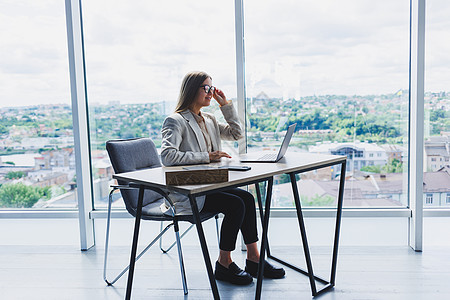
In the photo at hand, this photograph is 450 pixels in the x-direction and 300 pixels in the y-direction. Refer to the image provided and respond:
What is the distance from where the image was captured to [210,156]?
7.73 feet

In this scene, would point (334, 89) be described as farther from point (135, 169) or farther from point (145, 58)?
point (135, 169)

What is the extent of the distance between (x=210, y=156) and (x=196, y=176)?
0.60m

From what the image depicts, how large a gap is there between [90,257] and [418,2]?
2947 millimetres

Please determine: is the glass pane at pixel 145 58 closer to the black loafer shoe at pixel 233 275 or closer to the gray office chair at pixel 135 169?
the gray office chair at pixel 135 169

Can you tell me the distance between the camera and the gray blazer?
7.52 ft

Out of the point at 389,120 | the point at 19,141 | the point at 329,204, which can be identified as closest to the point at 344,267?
the point at 329,204

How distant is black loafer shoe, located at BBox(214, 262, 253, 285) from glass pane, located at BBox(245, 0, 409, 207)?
2.69 feet

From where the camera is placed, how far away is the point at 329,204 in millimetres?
3096

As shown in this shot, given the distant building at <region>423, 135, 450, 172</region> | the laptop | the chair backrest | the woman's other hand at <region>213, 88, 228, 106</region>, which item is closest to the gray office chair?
the chair backrest

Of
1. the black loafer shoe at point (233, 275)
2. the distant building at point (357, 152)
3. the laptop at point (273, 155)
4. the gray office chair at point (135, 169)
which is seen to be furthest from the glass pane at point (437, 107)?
the gray office chair at point (135, 169)

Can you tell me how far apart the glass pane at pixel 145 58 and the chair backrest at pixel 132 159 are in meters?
0.52

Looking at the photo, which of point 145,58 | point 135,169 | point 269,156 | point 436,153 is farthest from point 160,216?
point 436,153

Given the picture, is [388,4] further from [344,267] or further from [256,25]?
[344,267]

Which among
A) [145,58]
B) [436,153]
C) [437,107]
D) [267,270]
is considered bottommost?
[267,270]
